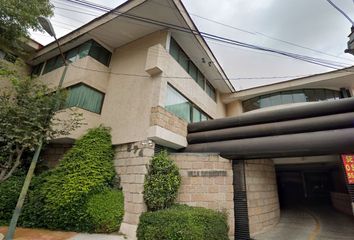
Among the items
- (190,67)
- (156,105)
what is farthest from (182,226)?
(190,67)

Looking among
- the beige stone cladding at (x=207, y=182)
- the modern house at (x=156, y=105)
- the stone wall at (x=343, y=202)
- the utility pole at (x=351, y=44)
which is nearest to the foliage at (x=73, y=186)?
the modern house at (x=156, y=105)

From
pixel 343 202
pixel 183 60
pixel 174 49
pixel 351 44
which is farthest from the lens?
pixel 343 202

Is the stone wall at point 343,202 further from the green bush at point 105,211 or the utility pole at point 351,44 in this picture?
the green bush at point 105,211

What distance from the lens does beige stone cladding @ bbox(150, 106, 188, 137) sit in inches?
286

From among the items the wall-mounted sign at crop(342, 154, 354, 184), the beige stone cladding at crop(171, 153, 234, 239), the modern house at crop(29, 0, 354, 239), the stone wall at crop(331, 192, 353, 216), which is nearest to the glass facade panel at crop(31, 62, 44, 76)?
the modern house at crop(29, 0, 354, 239)

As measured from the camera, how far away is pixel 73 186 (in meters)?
6.33

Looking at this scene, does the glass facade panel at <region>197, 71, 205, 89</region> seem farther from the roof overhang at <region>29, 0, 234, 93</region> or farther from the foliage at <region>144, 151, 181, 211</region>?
the foliage at <region>144, 151, 181, 211</region>

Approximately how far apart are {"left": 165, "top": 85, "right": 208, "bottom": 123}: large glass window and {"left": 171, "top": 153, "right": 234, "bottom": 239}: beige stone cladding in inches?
83.0

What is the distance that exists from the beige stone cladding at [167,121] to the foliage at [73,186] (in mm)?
2277

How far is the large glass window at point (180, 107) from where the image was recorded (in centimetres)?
839

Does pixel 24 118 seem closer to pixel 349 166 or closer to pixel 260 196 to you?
pixel 260 196

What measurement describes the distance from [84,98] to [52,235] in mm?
5232

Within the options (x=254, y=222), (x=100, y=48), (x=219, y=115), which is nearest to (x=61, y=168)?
(x=100, y=48)

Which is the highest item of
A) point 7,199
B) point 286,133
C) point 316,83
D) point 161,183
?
point 316,83
